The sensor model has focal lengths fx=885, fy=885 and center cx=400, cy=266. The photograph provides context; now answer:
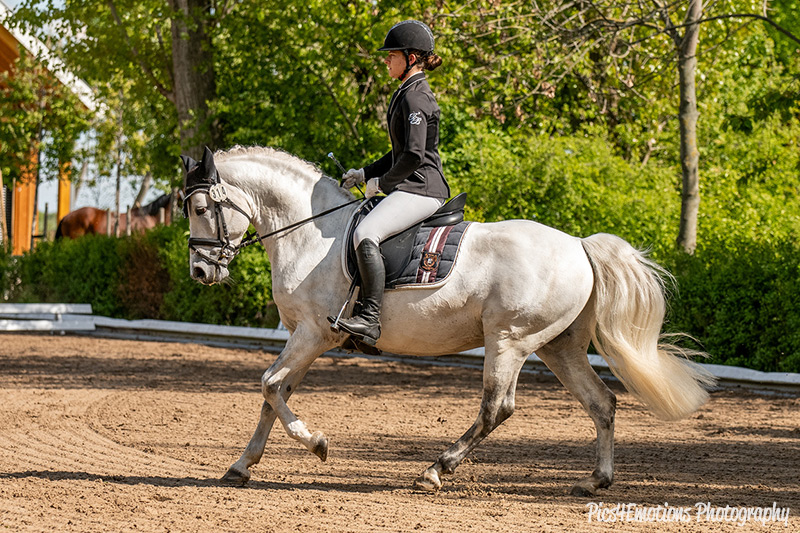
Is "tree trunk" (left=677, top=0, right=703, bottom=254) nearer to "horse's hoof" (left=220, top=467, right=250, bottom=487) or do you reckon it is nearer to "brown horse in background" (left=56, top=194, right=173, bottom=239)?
"horse's hoof" (left=220, top=467, right=250, bottom=487)

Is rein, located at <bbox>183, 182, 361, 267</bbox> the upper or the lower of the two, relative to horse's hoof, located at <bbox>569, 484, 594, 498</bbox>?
upper

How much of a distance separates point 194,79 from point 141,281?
4395 mm

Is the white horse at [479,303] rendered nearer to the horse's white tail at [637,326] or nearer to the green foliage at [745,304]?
the horse's white tail at [637,326]

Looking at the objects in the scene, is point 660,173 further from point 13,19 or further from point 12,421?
point 13,19

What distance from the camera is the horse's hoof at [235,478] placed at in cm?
579

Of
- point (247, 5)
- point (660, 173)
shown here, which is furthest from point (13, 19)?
point (660, 173)

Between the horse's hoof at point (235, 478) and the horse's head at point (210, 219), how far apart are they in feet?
4.13

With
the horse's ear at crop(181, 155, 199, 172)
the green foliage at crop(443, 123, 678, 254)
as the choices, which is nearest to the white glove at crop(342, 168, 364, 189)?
the horse's ear at crop(181, 155, 199, 172)

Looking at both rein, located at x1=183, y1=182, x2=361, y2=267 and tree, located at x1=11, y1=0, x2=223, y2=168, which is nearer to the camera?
rein, located at x1=183, y1=182, x2=361, y2=267

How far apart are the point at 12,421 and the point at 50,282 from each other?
13.7m

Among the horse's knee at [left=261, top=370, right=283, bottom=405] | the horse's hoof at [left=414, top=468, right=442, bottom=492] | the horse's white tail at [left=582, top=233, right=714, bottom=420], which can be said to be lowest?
the horse's hoof at [left=414, top=468, right=442, bottom=492]

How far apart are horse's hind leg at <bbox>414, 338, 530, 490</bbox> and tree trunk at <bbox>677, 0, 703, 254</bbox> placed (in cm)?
788

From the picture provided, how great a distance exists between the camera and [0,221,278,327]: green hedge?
1673cm

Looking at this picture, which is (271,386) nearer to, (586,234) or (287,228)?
(287,228)
